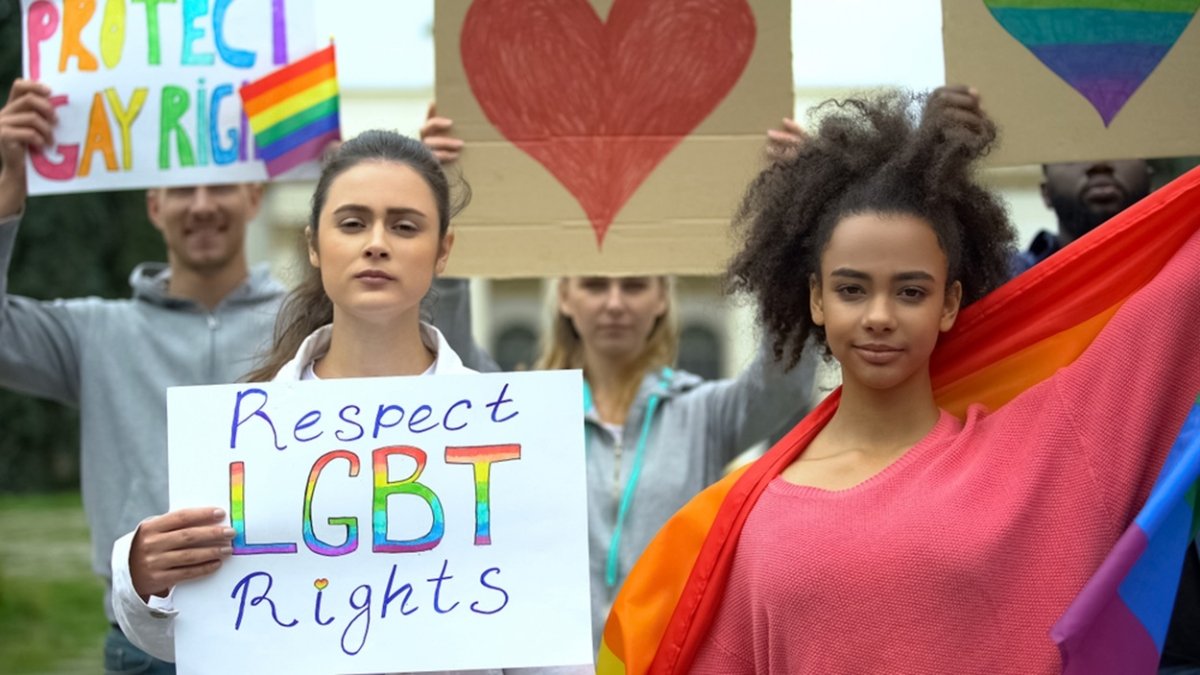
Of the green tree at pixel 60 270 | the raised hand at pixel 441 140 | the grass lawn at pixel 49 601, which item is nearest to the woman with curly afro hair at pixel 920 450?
the raised hand at pixel 441 140

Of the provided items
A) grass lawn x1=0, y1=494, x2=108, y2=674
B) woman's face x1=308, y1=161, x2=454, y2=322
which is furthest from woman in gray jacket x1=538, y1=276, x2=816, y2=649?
grass lawn x1=0, y1=494, x2=108, y2=674

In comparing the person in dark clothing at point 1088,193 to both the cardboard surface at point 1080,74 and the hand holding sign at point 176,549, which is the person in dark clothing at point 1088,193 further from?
the hand holding sign at point 176,549

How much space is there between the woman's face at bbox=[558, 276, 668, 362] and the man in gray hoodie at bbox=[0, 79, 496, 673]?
536 mm

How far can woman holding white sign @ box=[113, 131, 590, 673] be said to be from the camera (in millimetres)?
2727

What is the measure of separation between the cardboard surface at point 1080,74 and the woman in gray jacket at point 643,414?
2.52ft

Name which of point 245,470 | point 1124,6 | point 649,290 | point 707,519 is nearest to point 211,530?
point 245,470

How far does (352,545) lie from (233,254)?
1.92 m

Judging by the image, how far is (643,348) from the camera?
4594 mm

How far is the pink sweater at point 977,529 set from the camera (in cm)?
264

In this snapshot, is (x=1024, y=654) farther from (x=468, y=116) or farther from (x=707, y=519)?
(x=468, y=116)

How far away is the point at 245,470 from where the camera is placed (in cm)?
280

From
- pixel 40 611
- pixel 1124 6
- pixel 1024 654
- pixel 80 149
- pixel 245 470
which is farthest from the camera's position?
pixel 40 611

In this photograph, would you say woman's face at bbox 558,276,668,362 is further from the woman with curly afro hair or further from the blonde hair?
the woman with curly afro hair

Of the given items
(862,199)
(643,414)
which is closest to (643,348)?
(643,414)
